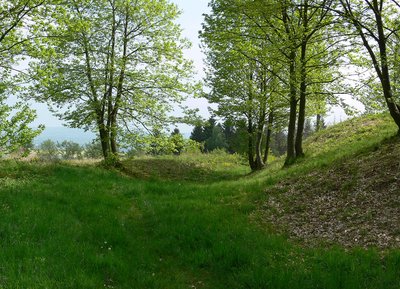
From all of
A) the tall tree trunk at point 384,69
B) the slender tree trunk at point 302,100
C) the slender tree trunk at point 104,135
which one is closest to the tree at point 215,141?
the slender tree trunk at point 104,135

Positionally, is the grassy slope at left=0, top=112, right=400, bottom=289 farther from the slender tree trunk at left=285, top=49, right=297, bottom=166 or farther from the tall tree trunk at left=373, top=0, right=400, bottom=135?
the slender tree trunk at left=285, top=49, right=297, bottom=166

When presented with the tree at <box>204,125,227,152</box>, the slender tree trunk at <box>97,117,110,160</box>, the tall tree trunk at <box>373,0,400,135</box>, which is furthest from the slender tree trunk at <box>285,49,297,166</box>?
the tree at <box>204,125,227,152</box>

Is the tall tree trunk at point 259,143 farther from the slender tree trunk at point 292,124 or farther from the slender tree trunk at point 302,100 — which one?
the slender tree trunk at point 302,100

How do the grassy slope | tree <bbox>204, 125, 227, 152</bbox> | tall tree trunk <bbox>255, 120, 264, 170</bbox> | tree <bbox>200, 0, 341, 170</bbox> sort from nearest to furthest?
the grassy slope < tree <bbox>200, 0, 341, 170</bbox> < tall tree trunk <bbox>255, 120, 264, 170</bbox> < tree <bbox>204, 125, 227, 152</bbox>

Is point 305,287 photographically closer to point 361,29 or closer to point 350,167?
point 350,167

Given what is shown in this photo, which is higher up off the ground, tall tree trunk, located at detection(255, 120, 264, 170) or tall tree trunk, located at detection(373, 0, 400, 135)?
tall tree trunk, located at detection(373, 0, 400, 135)

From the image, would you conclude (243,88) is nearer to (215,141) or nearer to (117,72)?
(117,72)

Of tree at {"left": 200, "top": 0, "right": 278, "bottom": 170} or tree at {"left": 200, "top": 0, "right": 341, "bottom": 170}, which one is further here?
tree at {"left": 200, "top": 0, "right": 278, "bottom": 170}

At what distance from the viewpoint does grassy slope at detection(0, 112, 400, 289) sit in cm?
695

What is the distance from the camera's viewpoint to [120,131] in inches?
882

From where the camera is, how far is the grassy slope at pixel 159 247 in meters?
6.95

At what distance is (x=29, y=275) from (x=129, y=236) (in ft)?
11.8

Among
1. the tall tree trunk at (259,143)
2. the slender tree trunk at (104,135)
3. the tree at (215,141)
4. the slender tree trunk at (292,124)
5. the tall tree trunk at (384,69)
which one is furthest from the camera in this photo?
the tree at (215,141)

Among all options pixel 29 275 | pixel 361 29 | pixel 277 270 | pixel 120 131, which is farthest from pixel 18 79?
pixel 361 29
